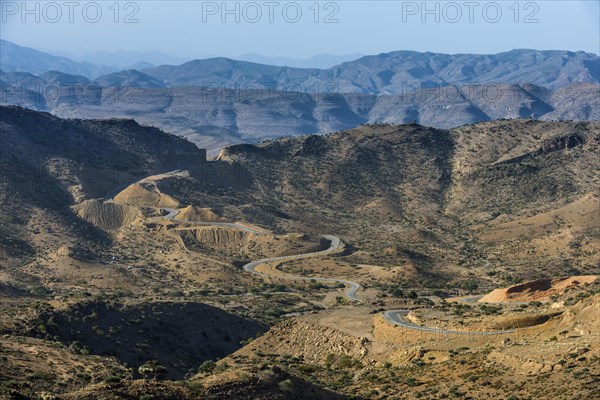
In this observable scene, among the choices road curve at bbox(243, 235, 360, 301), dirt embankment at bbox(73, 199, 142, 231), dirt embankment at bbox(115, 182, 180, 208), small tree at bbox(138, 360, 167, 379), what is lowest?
road curve at bbox(243, 235, 360, 301)

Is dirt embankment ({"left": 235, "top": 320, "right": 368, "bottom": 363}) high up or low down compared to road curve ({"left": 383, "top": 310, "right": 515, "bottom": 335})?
down

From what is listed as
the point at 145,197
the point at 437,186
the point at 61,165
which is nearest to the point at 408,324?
the point at 145,197

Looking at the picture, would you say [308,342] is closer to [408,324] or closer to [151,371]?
[408,324]

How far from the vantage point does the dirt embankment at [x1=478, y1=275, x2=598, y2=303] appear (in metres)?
68.0

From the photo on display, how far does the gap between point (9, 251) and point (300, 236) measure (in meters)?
31.8

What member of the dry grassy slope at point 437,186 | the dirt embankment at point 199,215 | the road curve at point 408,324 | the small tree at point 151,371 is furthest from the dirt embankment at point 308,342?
the dirt embankment at point 199,215

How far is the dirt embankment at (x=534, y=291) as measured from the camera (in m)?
68.0

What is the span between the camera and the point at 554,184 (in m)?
140

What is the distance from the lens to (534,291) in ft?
226

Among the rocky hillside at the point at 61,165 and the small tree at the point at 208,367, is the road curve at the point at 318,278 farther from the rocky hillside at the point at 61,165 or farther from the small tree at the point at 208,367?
the small tree at the point at 208,367

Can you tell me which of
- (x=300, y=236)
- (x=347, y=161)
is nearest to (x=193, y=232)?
(x=300, y=236)

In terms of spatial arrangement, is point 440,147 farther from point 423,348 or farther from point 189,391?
point 189,391

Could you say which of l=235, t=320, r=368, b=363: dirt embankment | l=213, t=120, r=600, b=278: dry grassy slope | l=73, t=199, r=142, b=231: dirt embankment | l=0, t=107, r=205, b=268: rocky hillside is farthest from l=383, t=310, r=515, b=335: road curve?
l=73, t=199, r=142, b=231: dirt embankment

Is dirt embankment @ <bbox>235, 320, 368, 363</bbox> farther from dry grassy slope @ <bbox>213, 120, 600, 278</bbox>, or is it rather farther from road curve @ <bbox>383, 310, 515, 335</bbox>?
dry grassy slope @ <bbox>213, 120, 600, 278</bbox>
